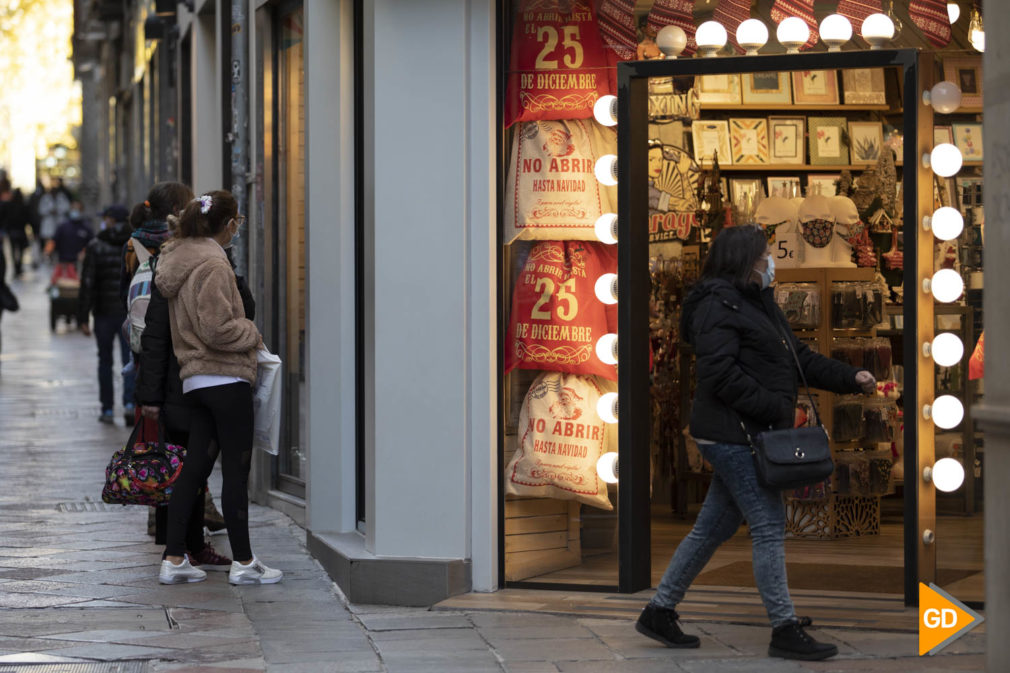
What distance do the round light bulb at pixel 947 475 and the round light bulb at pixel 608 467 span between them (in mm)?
1412

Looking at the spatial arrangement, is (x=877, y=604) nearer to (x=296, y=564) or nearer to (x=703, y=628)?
(x=703, y=628)

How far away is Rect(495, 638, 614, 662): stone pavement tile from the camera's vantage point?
6012 mm

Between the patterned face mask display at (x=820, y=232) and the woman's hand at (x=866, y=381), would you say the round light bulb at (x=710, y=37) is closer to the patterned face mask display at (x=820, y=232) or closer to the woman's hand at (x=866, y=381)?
the woman's hand at (x=866, y=381)

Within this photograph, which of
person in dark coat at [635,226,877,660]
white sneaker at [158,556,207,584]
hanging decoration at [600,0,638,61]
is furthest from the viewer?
white sneaker at [158,556,207,584]

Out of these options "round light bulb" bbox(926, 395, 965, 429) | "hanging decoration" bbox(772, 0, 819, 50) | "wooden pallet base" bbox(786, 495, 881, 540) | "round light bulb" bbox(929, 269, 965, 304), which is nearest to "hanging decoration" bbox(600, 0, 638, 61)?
"hanging decoration" bbox(772, 0, 819, 50)

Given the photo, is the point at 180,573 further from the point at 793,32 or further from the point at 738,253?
the point at 793,32

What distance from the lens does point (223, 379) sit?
24.1ft

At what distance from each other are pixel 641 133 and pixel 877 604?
235 centimetres

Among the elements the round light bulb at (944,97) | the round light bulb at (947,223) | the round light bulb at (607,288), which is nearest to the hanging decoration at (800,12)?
the round light bulb at (944,97)

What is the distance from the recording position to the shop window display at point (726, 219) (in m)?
7.22

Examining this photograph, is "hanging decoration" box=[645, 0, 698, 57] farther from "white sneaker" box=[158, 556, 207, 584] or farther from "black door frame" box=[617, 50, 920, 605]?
"white sneaker" box=[158, 556, 207, 584]

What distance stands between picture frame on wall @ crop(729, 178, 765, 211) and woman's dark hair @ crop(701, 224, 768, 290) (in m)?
3.46

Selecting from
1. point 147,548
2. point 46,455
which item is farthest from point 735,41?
point 46,455

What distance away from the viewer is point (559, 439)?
733cm
